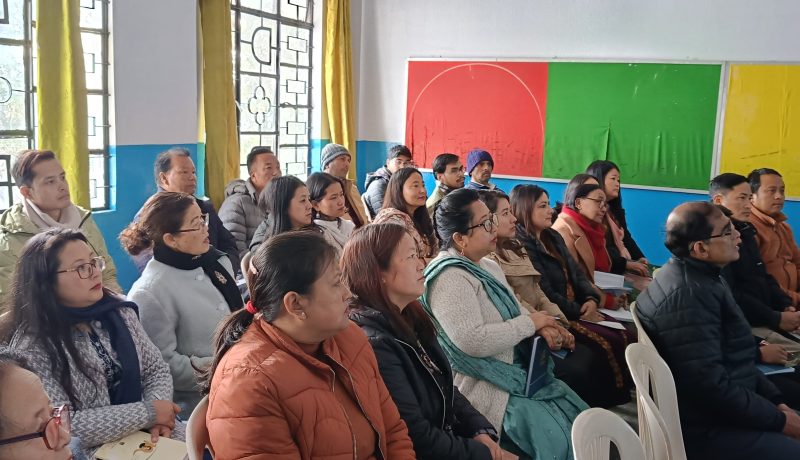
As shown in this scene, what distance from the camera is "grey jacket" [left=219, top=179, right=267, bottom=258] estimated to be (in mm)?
4285

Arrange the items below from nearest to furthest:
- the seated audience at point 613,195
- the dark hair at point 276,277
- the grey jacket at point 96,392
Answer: the dark hair at point 276,277, the grey jacket at point 96,392, the seated audience at point 613,195


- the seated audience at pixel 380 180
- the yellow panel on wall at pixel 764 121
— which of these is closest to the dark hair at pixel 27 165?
the seated audience at pixel 380 180

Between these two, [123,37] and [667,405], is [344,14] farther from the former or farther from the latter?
[667,405]

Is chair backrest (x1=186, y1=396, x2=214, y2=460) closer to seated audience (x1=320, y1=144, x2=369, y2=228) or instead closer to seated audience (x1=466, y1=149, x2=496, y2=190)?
seated audience (x1=320, y1=144, x2=369, y2=228)

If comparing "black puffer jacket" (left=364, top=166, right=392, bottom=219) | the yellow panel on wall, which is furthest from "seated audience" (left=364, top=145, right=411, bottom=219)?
the yellow panel on wall

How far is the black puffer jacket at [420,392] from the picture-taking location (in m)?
1.84

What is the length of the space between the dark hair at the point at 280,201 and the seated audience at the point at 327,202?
0.87ft

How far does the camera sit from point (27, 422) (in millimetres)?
1187

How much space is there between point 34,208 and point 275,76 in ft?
10.8

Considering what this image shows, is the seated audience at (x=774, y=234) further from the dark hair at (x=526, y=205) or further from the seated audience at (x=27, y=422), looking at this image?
the seated audience at (x=27, y=422)

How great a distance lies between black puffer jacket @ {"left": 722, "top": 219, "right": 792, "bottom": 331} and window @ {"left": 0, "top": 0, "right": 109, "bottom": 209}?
384cm

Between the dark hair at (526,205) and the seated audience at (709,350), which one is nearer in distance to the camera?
the seated audience at (709,350)

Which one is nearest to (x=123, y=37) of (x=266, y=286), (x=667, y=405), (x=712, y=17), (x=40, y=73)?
(x=40, y=73)

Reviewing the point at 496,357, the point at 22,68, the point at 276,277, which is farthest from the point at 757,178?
the point at 22,68
